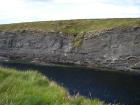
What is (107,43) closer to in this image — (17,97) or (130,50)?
(130,50)

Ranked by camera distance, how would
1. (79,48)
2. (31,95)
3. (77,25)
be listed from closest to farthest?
(31,95) < (79,48) < (77,25)

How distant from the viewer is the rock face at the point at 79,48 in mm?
98062

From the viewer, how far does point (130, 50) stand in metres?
97.9

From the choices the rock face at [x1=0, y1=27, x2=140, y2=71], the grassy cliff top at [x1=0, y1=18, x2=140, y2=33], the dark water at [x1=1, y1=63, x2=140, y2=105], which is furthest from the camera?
the grassy cliff top at [x1=0, y1=18, x2=140, y2=33]

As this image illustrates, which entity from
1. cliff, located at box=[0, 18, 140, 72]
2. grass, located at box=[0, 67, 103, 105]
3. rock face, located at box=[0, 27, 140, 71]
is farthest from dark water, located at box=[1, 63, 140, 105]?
grass, located at box=[0, 67, 103, 105]

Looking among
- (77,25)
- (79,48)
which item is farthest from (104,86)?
(77,25)

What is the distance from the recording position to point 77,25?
125875 mm

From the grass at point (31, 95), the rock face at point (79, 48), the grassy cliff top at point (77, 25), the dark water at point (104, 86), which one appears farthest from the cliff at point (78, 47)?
the grass at point (31, 95)

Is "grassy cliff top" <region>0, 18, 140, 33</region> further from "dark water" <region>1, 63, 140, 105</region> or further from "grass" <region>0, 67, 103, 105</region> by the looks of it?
"grass" <region>0, 67, 103, 105</region>

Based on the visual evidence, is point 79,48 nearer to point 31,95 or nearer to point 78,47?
point 78,47

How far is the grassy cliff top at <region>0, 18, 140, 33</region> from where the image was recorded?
110912mm

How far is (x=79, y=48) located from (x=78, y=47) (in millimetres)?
561

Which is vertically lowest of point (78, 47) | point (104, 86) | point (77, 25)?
point (78, 47)

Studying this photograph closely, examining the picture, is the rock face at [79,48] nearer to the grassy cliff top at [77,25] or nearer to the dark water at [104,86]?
the grassy cliff top at [77,25]
